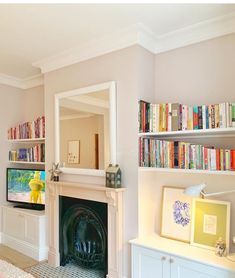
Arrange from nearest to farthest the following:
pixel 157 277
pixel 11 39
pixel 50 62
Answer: pixel 157 277 → pixel 11 39 → pixel 50 62

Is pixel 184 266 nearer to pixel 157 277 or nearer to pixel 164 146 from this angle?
pixel 157 277

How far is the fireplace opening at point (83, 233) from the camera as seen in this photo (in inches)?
111

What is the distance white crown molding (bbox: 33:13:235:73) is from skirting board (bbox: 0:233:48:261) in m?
2.42

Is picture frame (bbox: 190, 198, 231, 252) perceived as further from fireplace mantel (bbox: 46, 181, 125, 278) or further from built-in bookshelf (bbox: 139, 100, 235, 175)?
fireplace mantel (bbox: 46, 181, 125, 278)

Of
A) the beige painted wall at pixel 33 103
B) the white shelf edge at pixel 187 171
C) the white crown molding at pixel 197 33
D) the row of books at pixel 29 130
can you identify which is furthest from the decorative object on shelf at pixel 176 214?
the beige painted wall at pixel 33 103

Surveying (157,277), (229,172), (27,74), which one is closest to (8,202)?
(27,74)

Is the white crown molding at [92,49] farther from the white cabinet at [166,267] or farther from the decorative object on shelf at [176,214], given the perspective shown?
the white cabinet at [166,267]

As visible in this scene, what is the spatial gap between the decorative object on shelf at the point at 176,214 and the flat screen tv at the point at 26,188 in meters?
1.76

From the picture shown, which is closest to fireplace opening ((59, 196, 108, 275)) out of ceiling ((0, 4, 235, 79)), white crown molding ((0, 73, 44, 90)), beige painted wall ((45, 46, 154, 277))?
beige painted wall ((45, 46, 154, 277))

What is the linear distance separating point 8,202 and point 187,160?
2.98 metres

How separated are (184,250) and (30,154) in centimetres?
258

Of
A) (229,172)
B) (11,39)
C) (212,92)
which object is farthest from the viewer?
(11,39)

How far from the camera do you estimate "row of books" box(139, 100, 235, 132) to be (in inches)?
86.4

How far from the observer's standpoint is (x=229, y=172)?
6.95ft
